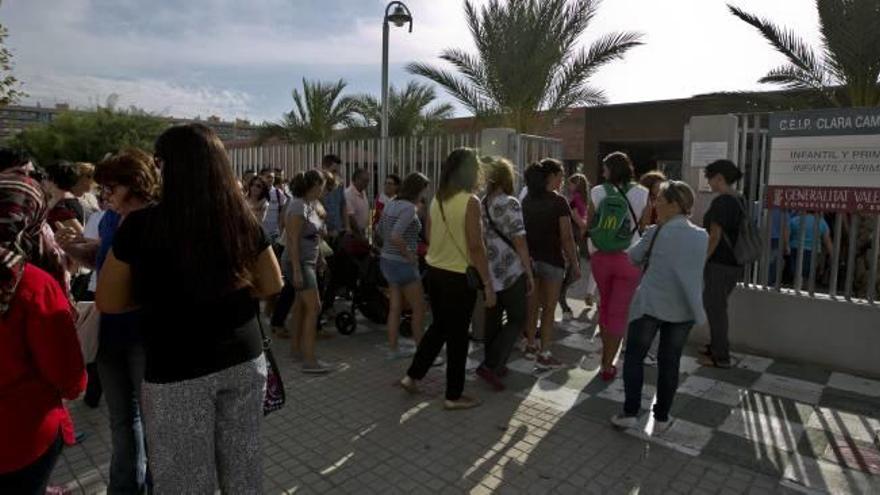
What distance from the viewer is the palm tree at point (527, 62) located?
11.2 metres

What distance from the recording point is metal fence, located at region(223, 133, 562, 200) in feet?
23.7

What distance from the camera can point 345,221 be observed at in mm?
7031

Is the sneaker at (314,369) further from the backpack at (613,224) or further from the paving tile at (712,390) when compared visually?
the paving tile at (712,390)

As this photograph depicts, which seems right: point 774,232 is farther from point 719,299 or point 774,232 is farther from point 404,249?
point 404,249

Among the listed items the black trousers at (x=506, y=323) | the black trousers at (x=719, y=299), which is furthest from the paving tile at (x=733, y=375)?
the black trousers at (x=506, y=323)

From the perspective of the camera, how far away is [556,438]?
380cm

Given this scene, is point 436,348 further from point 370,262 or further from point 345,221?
point 345,221

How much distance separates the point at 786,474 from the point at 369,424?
8.49ft

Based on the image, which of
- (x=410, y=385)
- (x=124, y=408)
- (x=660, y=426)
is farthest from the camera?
(x=410, y=385)

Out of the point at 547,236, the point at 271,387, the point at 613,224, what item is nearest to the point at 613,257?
the point at 613,224

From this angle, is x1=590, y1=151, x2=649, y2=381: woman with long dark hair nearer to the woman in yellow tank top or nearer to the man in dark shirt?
the man in dark shirt

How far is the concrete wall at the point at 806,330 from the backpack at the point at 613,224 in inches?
76.2

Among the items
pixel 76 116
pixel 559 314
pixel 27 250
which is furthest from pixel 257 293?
pixel 76 116

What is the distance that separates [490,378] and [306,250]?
1854 mm
